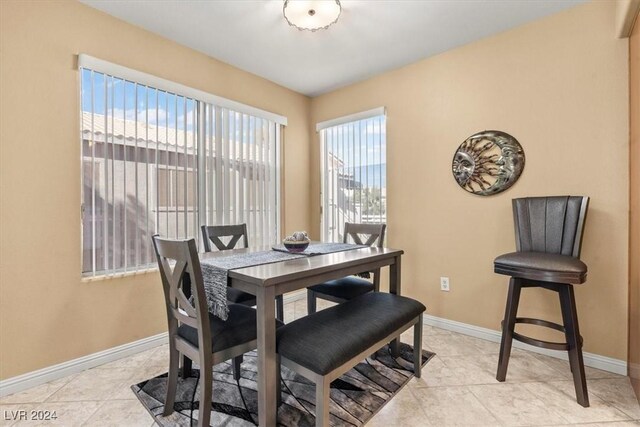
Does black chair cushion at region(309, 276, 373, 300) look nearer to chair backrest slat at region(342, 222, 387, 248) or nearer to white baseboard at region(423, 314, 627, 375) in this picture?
chair backrest slat at region(342, 222, 387, 248)

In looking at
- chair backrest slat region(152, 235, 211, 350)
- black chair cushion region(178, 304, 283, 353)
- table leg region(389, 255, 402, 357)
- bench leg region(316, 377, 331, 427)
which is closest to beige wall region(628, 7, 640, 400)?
table leg region(389, 255, 402, 357)

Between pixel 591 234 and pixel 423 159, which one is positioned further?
pixel 423 159

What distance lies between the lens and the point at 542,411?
5.22 feet

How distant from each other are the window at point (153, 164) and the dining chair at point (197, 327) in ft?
3.25

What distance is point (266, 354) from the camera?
1.34 meters

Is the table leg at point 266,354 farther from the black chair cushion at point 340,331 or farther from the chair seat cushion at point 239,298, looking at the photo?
the chair seat cushion at point 239,298

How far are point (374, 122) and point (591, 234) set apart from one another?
6.79 ft

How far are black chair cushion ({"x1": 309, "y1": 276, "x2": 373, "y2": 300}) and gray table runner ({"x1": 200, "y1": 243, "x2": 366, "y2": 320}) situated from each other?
0.40 metres

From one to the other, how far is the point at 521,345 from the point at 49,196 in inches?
138

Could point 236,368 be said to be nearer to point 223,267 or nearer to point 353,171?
point 223,267

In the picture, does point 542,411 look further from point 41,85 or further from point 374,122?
point 41,85

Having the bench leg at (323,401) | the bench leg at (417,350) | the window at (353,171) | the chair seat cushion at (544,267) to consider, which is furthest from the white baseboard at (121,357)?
the bench leg at (323,401)

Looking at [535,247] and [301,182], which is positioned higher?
[301,182]

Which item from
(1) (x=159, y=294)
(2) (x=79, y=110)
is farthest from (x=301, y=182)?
(2) (x=79, y=110)
